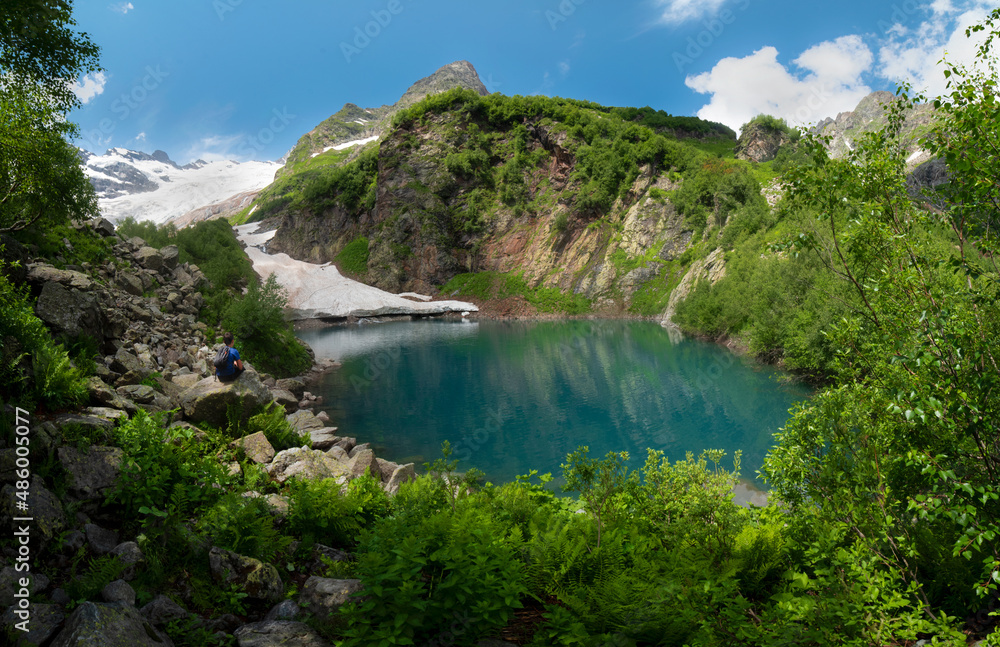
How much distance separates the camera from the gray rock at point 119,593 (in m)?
4.43

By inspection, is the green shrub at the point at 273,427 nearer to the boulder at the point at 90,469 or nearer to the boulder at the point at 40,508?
the boulder at the point at 90,469

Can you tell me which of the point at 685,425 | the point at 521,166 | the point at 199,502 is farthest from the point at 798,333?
the point at 521,166

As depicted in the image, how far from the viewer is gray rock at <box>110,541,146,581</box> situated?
5059 mm

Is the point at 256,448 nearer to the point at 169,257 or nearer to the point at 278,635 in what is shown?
the point at 278,635

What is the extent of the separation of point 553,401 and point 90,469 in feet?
67.1

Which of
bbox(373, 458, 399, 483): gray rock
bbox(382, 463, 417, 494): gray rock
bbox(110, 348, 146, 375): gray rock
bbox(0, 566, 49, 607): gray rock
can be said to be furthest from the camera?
bbox(110, 348, 146, 375): gray rock

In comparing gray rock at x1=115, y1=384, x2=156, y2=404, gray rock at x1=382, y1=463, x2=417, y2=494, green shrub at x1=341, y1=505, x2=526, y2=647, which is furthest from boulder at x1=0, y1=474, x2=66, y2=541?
gray rock at x1=382, y1=463, x2=417, y2=494

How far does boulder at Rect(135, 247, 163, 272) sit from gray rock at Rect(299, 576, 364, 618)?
78.6ft

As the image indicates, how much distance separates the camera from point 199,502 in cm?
709

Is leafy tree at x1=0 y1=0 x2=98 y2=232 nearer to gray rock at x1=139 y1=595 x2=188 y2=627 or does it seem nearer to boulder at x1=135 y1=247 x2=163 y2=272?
boulder at x1=135 y1=247 x2=163 y2=272

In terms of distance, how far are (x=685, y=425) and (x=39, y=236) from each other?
81.3 ft

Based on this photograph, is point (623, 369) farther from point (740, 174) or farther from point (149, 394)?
point (740, 174)

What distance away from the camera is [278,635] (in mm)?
4324

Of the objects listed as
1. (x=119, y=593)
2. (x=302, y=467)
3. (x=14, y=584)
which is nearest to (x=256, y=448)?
(x=302, y=467)
